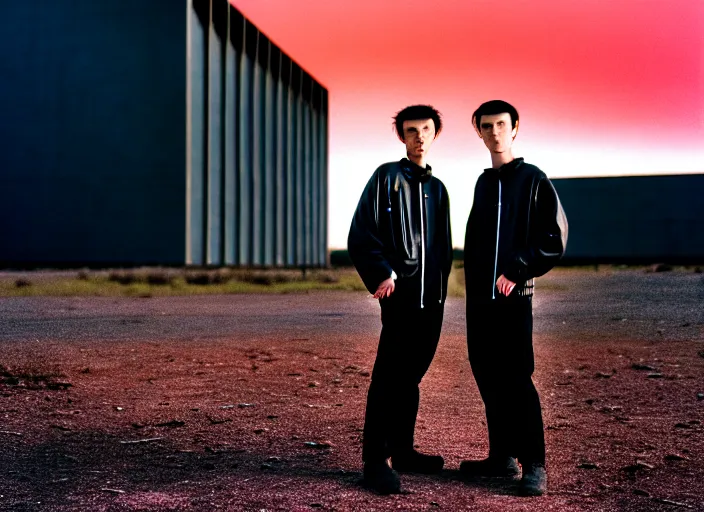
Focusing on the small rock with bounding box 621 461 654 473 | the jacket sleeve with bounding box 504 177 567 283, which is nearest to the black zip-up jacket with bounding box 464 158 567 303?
the jacket sleeve with bounding box 504 177 567 283

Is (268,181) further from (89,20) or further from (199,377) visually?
(199,377)

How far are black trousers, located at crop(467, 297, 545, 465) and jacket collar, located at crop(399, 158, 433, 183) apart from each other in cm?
65

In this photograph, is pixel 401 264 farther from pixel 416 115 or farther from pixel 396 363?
pixel 416 115

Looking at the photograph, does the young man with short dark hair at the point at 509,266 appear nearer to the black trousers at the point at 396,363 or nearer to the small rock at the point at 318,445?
the black trousers at the point at 396,363

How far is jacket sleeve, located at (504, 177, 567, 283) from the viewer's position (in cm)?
365

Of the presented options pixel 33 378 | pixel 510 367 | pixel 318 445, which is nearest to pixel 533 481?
pixel 510 367

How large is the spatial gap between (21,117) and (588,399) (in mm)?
35985

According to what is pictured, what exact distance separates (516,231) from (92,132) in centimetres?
3437

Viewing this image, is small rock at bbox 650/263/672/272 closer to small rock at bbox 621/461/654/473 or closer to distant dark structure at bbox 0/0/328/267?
distant dark structure at bbox 0/0/328/267

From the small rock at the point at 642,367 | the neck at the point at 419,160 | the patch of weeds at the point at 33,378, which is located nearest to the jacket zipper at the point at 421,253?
the neck at the point at 419,160

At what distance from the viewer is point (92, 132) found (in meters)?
35.4

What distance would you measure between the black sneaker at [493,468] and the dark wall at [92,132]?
30953 millimetres

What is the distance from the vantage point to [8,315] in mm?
13477

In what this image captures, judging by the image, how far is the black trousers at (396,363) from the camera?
12.4 ft
